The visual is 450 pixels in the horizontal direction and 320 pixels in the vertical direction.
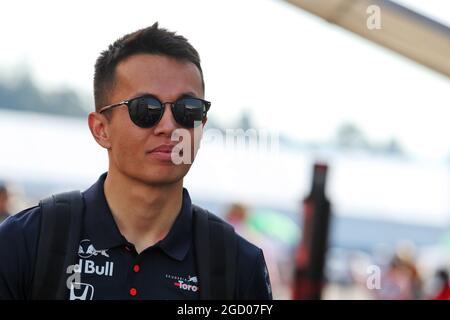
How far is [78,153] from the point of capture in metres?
19.4

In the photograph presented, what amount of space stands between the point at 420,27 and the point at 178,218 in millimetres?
1042

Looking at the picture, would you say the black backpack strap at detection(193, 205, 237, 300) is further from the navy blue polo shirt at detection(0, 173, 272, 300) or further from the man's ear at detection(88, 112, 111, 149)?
the man's ear at detection(88, 112, 111, 149)

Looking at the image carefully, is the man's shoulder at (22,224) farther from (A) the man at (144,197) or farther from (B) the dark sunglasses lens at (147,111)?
(B) the dark sunglasses lens at (147,111)

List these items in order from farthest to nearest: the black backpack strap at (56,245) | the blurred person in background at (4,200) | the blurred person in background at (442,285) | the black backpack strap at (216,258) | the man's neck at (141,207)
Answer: the blurred person in background at (442,285)
the blurred person in background at (4,200)
the man's neck at (141,207)
the black backpack strap at (216,258)
the black backpack strap at (56,245)

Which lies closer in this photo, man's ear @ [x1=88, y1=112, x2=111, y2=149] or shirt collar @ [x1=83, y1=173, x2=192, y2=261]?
shirt collar @ [x1=83, y1=173, x2=192, y2=261]

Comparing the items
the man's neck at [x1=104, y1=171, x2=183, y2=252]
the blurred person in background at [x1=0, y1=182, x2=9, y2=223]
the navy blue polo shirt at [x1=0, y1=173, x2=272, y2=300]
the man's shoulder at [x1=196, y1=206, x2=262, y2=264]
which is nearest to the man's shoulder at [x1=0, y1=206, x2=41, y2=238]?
the navy blue polo shirt at [x1=0, y1=173, x2=272, y2=300]

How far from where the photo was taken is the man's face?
2.75m

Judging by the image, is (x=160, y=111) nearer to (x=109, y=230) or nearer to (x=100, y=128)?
(x=100, y=128)

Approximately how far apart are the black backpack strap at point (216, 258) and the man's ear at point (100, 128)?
43cm

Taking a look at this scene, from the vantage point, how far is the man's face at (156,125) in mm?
2746

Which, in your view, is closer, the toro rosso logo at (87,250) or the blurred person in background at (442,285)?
the toro rosso logo at (87,250)

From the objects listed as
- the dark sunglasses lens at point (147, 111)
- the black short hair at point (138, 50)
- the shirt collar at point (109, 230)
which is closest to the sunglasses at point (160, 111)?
the dark sunglasses lens at point (147, 111)
